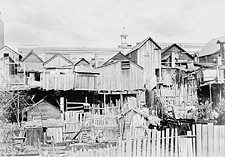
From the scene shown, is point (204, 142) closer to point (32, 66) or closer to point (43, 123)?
point (43, 123)

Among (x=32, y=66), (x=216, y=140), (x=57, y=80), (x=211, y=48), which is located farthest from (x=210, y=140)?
(x=211, y=48)

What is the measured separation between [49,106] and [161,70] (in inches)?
740

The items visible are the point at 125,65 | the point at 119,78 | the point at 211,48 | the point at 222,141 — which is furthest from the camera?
the point at 211,48

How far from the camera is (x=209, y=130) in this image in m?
9.54

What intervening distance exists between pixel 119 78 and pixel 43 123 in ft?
40.2

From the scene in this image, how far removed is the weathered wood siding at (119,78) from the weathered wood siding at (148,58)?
4880 millimetres

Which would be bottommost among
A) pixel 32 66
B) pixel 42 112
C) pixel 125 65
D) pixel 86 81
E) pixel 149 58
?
pixel 42 112

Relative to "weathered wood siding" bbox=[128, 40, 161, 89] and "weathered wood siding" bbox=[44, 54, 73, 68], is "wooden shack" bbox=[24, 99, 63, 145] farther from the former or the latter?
"weathered wood siding" bbox=[128, 40, 161, 89]

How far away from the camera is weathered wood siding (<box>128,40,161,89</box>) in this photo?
129 ft

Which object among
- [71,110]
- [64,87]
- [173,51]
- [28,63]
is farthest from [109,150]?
[173,51]

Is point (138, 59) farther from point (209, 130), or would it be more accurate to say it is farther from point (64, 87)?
point (209, 130)

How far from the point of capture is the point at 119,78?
3356 centimetres

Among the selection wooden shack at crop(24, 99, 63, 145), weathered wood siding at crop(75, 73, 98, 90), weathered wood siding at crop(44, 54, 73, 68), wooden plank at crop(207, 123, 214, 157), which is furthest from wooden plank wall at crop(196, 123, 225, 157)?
weathered wood siding at crop(44, 54, 73, 68)

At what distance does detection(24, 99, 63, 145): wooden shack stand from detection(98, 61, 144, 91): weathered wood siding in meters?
8.10
